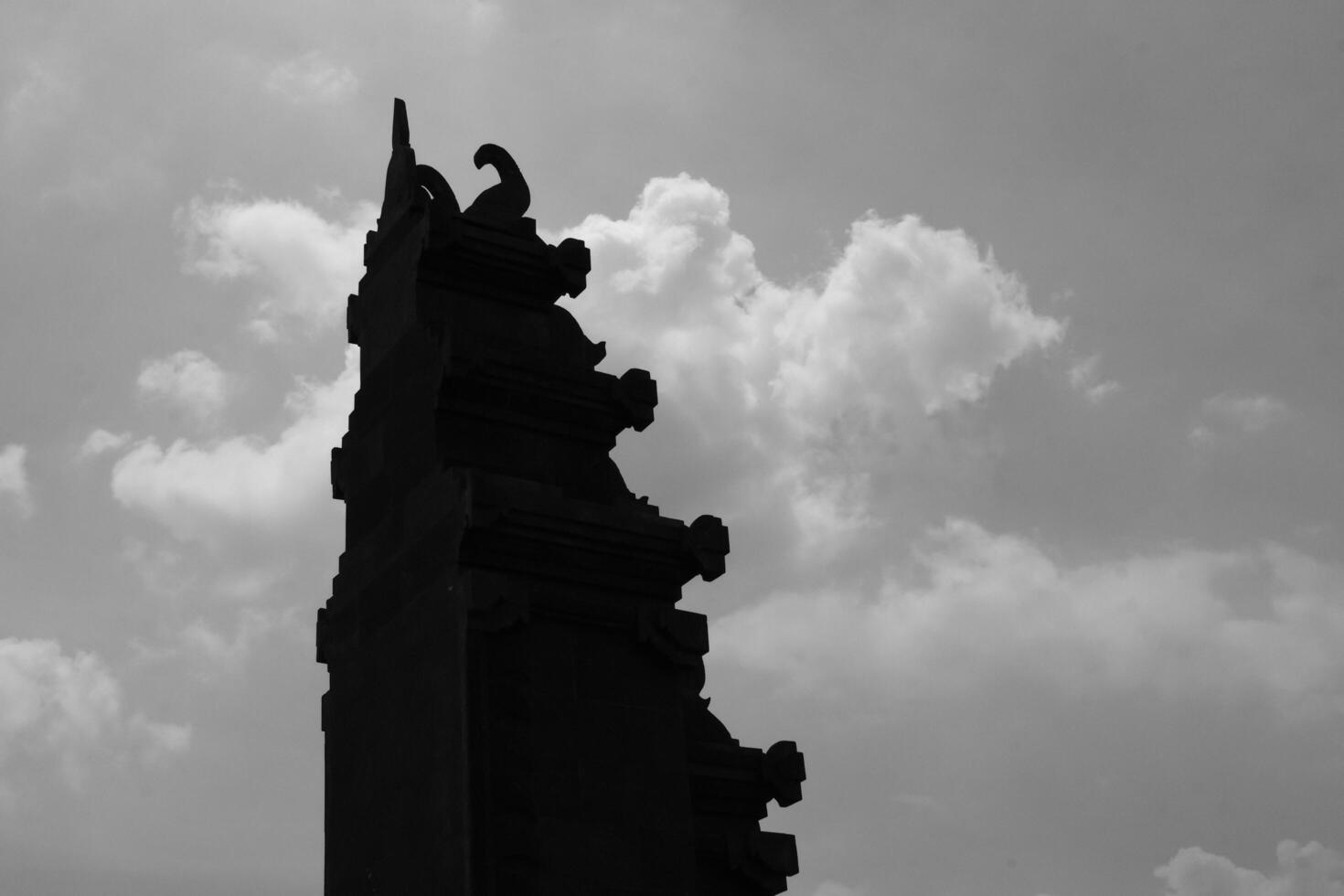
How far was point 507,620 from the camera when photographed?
20.9 meters

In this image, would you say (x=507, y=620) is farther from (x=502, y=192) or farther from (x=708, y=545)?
(x=502, y=192)

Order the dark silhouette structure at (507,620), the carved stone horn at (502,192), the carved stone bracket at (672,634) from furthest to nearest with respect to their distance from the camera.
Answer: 1. the carved stone horn at (502,192)
2. the carved stone bracket at (672,634)
3. the dark silhouette structure at (507,620)

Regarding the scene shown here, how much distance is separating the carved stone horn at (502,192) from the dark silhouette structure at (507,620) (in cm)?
4

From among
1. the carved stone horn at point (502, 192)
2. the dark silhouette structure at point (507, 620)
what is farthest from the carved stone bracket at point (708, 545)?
the carved stone horn at point (502, 192)

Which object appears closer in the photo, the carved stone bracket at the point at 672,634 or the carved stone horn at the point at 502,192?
the carved stone bracket at the point at 672,634

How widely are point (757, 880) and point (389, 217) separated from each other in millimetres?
10515

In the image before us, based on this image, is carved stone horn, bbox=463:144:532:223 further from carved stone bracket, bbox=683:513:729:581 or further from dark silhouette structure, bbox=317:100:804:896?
carved stone bracket, bbox=683:513:729:581

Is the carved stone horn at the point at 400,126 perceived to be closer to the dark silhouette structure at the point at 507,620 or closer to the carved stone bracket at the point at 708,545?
the dark silhouette structure at the point at 507,620

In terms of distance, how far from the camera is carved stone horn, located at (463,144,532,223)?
24.8 m

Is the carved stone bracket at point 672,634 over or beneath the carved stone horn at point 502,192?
beneath

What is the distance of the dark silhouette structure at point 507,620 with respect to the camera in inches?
805

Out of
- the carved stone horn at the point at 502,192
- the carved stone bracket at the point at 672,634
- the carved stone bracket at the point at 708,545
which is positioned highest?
the carved stone horn at the point at 502,192

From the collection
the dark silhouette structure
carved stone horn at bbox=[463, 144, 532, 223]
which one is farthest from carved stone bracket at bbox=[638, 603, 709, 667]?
carved stone horn at bbox=[463, 144, 532, 223]

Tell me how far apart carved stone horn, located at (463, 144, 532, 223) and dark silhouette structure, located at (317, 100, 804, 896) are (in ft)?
0.14
